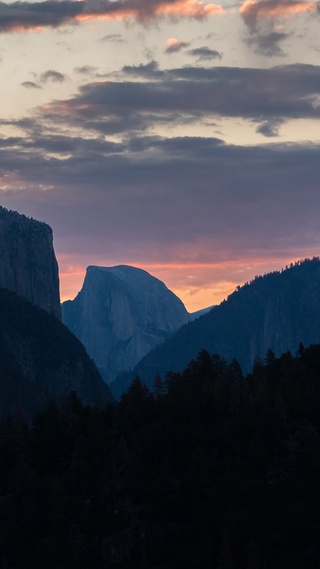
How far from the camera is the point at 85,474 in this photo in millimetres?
183875

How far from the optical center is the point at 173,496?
17400cm

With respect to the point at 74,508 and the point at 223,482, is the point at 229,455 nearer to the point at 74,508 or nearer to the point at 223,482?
the point at 223,482

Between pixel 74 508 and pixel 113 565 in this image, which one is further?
pixel 74 508

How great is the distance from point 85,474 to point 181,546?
77.4 ft

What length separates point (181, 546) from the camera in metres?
164

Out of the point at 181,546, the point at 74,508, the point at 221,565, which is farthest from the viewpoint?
the point at 74,508

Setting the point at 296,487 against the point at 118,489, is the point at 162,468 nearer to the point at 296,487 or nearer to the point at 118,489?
the point at 118,489

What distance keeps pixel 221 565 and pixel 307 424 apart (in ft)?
144

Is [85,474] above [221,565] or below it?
above

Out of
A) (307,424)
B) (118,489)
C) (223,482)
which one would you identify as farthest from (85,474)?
(307,424)

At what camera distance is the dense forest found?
160625mm

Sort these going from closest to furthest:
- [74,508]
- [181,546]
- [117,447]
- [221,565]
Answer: [221,565], [181,546], [74,508], [117,447]

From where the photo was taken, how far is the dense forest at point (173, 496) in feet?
527

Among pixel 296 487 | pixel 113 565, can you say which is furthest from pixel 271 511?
pixel 113 565
